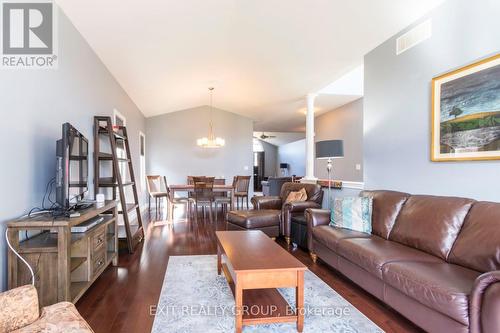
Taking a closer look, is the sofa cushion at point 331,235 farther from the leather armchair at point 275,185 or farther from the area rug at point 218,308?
the leather armchair at point 275,185

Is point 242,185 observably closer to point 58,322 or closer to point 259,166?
point 58,322

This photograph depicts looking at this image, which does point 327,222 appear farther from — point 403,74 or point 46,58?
point 46,58

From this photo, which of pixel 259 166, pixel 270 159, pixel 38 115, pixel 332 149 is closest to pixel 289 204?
pixel 332 149

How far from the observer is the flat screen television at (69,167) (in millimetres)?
2211

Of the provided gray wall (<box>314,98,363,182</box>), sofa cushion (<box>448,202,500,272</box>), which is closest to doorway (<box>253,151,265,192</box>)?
gray wall (<box>314,98,363,182</box>)

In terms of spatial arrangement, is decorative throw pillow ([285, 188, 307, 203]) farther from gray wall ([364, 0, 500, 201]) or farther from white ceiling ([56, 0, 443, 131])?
white ceiling ([56, 0, 443, 131])

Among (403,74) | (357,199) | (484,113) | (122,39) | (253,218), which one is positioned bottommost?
(253,218)

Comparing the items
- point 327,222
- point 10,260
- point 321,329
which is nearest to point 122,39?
point 10,260

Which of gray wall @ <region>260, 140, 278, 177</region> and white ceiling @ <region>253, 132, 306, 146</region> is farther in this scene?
gray wall @ <region>260, 140, 278, 177</region>

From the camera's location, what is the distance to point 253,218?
4.12m

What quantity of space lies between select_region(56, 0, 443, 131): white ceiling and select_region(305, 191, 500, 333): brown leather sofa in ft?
→ 6.92

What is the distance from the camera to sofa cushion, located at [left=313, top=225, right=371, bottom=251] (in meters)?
2.84

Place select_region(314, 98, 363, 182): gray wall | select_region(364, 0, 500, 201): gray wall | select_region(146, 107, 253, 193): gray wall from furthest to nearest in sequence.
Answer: select_region(146, 107, 253, 193): gray wall
select_region(314, 98, 363, 182): gray wall
select_region(364, 0, 500, 201): gray wall

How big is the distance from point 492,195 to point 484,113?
26.9 inches
